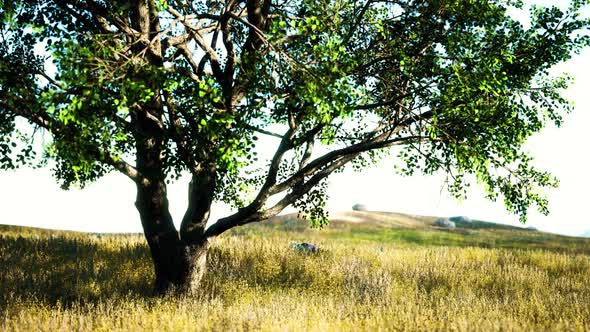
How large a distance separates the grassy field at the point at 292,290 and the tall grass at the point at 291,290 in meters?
0.04

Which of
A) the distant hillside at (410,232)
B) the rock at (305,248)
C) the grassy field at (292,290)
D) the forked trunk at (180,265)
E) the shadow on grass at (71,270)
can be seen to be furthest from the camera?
the distant hillside at (410,232)

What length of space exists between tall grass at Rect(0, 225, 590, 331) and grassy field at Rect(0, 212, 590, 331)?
40 millimetres

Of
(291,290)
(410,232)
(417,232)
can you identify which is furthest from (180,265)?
(417,232)

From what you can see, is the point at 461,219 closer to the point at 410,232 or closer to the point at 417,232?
the point at 417,232

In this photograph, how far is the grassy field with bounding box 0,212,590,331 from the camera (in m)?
9.17

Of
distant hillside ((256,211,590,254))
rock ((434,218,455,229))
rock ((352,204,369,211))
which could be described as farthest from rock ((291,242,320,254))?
rock ((352,204,369,211))

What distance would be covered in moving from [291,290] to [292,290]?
8cm

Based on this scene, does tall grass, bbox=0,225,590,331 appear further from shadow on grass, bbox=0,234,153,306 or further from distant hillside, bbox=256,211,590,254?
distant hillside, bbox=256,211,590,254

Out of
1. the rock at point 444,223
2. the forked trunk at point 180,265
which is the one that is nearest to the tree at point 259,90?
the forked trunk at point 180,265

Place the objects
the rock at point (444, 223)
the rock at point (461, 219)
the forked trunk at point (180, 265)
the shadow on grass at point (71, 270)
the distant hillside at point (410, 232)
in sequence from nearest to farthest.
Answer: the forked trunk at point (180, 265), the shadow on grass at point (71, 270), the distant hillside at point (410, 232), the rock at point (444, 223), the rock at point (461, 219)

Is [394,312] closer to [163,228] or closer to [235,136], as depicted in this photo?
[235,136]

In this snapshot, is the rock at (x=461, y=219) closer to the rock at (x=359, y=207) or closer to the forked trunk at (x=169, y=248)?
the rock at (x=359, y=207)

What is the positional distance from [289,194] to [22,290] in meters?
7.46

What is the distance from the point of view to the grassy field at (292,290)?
9.17 meters
